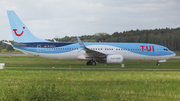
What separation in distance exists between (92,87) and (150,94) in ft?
10.2

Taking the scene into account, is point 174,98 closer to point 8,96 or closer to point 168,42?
point 8,96

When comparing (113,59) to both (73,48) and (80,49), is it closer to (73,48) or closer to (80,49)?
(80,49)

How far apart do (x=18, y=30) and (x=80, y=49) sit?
→ 9.69 meters

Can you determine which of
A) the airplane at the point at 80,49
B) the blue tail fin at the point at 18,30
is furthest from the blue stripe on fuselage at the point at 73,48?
the blue tail fin at the point at 18,30

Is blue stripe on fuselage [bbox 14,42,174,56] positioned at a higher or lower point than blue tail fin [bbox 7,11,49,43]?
lower

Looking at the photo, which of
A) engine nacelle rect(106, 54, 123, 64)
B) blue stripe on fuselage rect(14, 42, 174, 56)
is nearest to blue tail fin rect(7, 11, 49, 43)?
blue stripe on fuselage rect(14, 42, 174, 56)

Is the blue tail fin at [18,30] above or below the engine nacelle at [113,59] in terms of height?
above

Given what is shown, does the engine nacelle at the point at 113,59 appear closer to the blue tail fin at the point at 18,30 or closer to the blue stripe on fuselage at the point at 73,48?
the blue stripe on fuselage at the point at 73,48

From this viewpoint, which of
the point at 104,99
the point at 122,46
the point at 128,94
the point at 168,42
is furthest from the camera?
the point at 168,42

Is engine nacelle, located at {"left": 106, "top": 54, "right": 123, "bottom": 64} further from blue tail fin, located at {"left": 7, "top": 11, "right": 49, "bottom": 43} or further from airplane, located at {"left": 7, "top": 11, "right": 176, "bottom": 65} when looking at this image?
blue tail fin, located at {"left": 7, "top": 11, "right": 49, "bottom": 43}

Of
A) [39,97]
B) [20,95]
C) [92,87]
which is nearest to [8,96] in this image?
[20,95]

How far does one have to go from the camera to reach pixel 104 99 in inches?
359

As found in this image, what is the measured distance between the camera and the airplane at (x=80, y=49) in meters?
32.2

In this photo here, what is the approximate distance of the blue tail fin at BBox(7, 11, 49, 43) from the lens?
106ft
